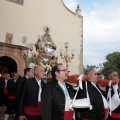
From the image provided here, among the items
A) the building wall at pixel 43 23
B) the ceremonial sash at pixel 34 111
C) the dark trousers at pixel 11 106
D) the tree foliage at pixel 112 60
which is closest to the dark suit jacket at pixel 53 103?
the ceremonial sash at pixel 34 111

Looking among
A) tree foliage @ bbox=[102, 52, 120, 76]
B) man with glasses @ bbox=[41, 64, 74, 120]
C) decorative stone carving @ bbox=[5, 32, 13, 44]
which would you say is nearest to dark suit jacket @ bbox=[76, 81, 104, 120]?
man with glasses @ bbox=[41, 64, 74, 120]

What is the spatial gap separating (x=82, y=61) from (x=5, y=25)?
20.8 ft

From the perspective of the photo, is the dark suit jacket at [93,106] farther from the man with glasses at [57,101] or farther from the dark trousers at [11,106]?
Answer: the dark trousers at [11,106]

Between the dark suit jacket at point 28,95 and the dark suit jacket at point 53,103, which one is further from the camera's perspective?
the dark suit jacket at point 28,95

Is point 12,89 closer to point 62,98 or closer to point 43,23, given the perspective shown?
point 62,98

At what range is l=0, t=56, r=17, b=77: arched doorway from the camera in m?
13.7

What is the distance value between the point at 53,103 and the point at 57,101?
68 millimetres

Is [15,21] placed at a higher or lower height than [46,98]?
higher

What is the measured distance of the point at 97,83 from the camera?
407 centimetres

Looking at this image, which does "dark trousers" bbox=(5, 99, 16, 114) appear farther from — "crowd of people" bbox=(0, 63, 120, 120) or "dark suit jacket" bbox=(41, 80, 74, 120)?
"dark suit jacket" bbox=(41, 80, 74, 120)

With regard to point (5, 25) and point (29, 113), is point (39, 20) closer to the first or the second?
point (5, 25)

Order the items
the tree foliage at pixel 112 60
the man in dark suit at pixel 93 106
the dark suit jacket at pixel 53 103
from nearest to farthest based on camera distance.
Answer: the dark suit jacket at pixel 53 103 → the man in dark suit at pixel 93 106 → the tree foliage at pixel 112 60

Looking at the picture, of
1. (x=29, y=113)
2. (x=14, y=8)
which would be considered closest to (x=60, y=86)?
(x=29, y=113)

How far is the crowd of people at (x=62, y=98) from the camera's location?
127 inches
